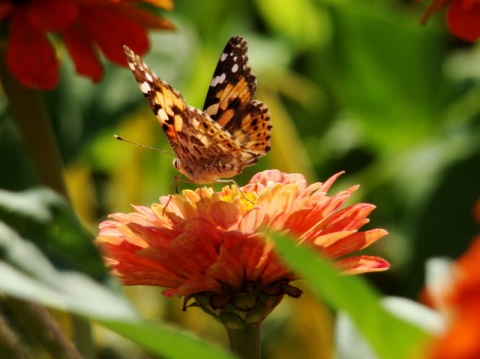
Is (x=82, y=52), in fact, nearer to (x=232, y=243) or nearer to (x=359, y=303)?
(x=232, y=243)

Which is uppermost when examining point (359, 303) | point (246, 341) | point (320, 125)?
point (359, 303)

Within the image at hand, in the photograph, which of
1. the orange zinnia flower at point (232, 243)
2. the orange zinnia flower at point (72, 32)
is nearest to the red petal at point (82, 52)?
the orange zinnia flower at point (72, 32)

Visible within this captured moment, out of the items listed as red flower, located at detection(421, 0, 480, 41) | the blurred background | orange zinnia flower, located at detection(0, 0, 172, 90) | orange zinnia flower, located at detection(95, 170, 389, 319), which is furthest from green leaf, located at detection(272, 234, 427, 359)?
the blurred background

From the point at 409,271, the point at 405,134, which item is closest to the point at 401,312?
the point at 409,271

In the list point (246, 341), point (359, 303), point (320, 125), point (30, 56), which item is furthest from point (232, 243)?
A: point (320, 125)

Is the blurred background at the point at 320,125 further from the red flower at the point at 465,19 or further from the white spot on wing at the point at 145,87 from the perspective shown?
the red flower at the point at 465,19

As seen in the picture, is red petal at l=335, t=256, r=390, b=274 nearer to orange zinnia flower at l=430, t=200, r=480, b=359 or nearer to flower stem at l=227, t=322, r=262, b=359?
flower stem at l=227, t=322, r=262, b=359

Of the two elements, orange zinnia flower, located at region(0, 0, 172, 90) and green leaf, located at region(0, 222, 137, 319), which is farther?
orange zinnia flower, located at region(0, 0, 172, 90)
